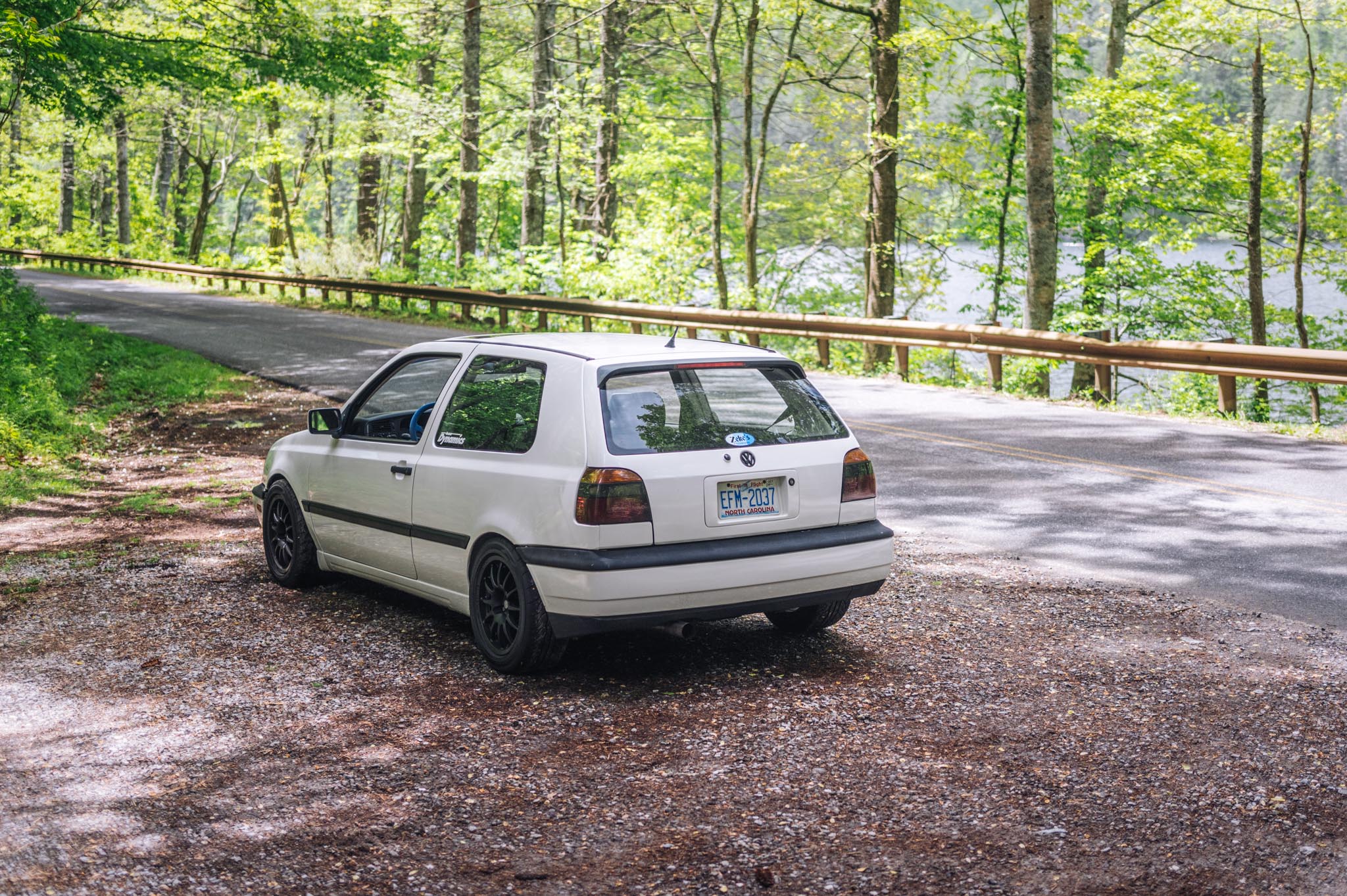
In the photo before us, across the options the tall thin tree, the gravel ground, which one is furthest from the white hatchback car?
the tall thin tree

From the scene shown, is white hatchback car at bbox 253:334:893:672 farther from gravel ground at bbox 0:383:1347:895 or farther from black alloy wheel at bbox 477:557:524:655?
gravel ground at bbox 0:383:1347:895

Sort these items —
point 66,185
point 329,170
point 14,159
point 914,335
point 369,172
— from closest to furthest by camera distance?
1. point 914,335
2. point 369,172
3. point 66,185
4. point 329,170
5. point 14,159

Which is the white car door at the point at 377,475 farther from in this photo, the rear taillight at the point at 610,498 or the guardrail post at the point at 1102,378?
the guardrail post at the point at 1102,378

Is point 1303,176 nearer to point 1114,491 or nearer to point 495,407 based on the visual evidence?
point 1114,491

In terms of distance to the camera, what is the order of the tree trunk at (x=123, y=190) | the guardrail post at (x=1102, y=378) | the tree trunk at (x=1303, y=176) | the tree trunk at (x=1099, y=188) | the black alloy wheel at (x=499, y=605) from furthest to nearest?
the tree trunk at (x=123, y=190), the tree trunk at (x=1099, y=188), the tree trunk at (x=1303, y=176), the guardrail post at (x=1102, y=378), the black alloy wheel at (x=499, y=605)

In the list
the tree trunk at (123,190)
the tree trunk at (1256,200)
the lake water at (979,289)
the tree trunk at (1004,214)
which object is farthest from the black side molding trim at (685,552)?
the tree trunk at (123,190)

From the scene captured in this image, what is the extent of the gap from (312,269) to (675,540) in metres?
29.4

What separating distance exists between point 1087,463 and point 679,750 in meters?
7.42

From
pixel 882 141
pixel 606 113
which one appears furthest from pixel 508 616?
pixel 606 113

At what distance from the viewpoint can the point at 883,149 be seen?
22.6 m

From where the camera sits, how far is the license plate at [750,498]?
5.46 metres

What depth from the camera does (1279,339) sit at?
2934 cm

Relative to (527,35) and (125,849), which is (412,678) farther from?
(527,35)

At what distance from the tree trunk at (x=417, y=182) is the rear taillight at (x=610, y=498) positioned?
28.6 meters
